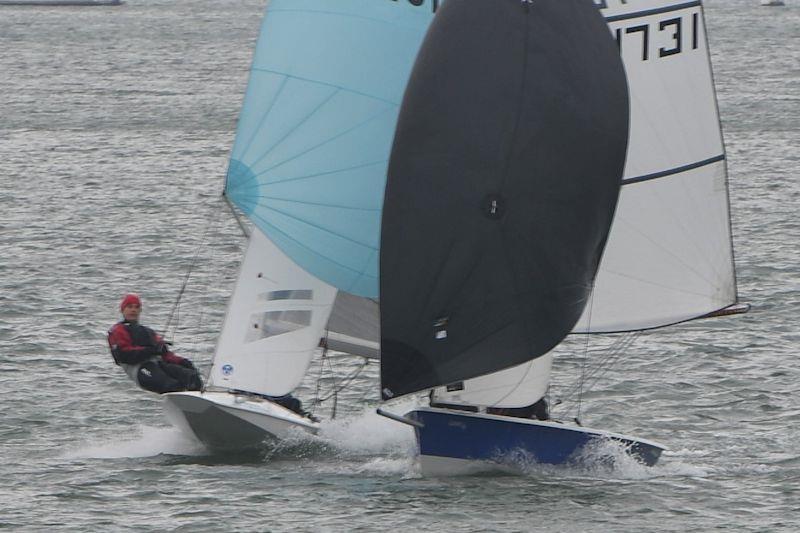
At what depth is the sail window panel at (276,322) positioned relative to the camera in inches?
755

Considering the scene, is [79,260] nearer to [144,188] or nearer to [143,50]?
[144,188]

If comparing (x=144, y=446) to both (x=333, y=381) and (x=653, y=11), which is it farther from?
Result: (x=653, y=11)

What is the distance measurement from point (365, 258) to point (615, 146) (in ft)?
11.5

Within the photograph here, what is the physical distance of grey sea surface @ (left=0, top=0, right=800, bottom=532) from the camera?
16516 mm

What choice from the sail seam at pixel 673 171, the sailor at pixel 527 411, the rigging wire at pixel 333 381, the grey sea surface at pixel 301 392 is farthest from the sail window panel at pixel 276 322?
the sail seam at pixel 673 171

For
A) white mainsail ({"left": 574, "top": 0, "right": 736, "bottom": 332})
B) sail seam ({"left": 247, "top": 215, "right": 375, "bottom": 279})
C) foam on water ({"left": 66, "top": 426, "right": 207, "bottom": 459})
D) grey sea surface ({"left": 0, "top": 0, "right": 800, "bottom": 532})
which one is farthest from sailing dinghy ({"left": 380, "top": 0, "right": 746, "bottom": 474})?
foam on water ({"left": 66, "top": 426, "right": 207, "bottom": 459})

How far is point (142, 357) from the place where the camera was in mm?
18406

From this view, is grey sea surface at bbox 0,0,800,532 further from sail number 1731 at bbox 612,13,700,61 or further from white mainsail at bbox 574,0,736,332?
sail number 1731 at bbox 612,13,700,61

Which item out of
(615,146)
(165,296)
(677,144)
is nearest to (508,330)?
(615,146)

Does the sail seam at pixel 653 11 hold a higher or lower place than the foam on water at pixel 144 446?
higher

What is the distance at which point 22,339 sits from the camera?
2450 cm

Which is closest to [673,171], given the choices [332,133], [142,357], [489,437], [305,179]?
[489,437]

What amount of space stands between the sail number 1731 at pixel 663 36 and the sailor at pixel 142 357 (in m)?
5.92

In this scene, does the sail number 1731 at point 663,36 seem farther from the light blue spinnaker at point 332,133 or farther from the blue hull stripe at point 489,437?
the blue hull stripe at point 489,437
